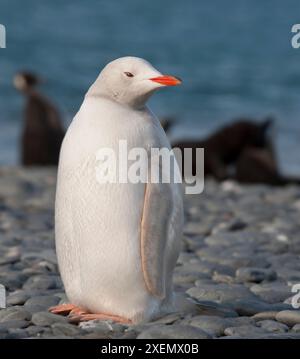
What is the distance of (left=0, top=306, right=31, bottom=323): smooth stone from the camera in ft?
12.9

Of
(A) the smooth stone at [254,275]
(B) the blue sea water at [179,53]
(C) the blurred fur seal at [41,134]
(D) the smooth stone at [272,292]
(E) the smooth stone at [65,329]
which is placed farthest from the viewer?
(B) the blue sea water at [179,53]

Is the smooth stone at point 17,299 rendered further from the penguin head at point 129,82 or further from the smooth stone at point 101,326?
the penguin head at point 129,82

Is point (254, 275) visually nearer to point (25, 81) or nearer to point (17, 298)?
point (17, 298)

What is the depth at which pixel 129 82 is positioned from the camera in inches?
151

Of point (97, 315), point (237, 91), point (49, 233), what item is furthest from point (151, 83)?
point (237, 91)

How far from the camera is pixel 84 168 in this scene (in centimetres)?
384

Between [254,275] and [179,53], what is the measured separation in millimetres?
23848

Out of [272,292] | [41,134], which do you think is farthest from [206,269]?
[41,134]

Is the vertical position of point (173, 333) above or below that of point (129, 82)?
below

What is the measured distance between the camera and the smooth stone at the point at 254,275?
502 centimetres

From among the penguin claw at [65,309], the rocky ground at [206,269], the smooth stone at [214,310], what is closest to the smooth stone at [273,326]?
the rocky ground at [206,269]

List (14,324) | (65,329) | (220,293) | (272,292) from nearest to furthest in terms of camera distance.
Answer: (65,329) < (14,324) < (220,293) < (272,292)

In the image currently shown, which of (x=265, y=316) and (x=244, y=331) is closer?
(x=244, y=331)
